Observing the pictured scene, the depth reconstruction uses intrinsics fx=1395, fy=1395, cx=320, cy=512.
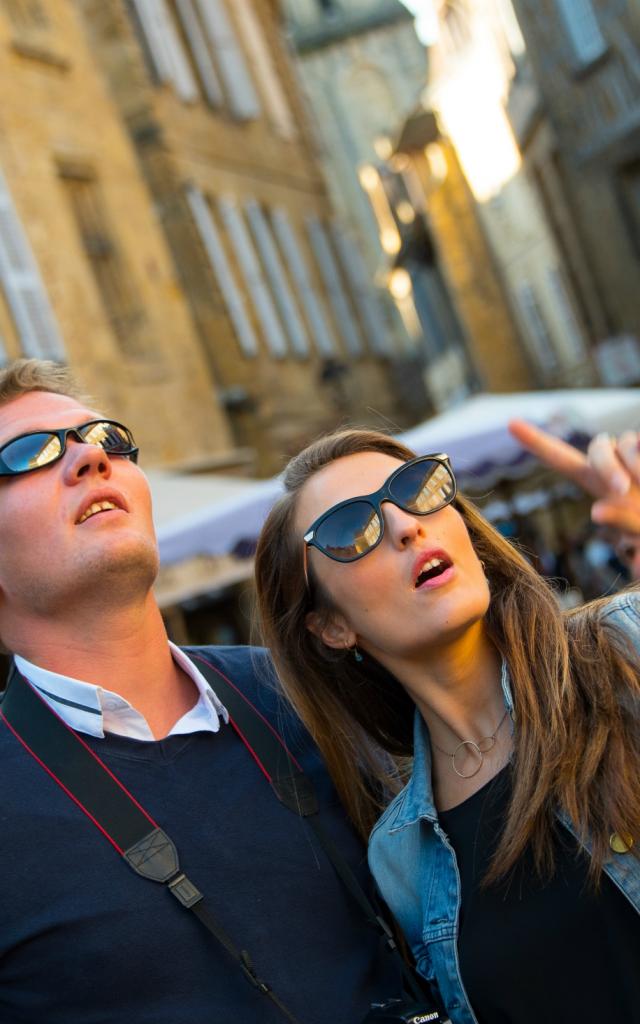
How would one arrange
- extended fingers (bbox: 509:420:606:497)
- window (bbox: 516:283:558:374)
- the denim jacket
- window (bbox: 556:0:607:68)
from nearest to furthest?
the denim jacket
extended fingers (bbox: 509:420:606:497)
window (bbox: 556:0:607:68)
window (bbox: 516:283:558:374)

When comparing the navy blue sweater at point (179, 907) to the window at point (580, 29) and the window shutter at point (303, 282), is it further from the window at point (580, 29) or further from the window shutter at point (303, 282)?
the window shutter at point (303, 282)

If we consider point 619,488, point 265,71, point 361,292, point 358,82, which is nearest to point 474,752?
point 619,488

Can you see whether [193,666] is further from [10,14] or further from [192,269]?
[192,269]

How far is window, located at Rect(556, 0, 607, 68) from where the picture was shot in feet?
61.3

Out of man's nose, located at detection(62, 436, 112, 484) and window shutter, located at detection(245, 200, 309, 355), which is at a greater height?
window shutter, located at detection(245, 200, 309, 355)

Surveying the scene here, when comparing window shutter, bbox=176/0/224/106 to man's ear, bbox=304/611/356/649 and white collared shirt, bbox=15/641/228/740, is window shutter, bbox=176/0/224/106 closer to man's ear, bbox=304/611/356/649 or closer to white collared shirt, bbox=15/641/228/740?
man's ear, bbox=304/611/356/649

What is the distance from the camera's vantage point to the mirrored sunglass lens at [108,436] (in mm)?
3047

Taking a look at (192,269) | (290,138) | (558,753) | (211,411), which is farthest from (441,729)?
(290,138)

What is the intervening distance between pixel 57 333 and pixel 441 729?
39.3 ft

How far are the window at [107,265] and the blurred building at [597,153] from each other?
6895 mm

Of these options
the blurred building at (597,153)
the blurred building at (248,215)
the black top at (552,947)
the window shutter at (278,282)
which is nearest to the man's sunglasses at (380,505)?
the black top at (552,947)

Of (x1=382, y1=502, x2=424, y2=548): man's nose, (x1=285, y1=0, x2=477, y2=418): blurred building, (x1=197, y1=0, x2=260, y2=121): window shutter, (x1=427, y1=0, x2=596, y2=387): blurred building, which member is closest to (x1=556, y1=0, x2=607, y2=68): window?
(x1=427, y1=0, x2=596, y2=387): blurred building

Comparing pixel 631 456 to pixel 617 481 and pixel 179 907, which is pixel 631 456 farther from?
pixel 179 907

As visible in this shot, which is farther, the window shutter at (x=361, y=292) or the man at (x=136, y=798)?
the window shutter at (x=361, y=292)
